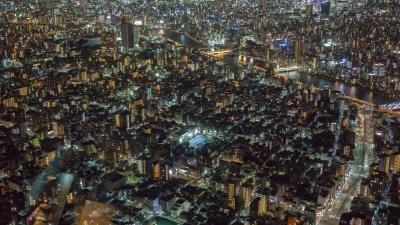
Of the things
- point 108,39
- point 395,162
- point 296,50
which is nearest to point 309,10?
point 296,50

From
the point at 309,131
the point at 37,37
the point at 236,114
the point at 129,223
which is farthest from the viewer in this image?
the point at 37,37

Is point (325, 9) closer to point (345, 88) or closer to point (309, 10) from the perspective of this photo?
point (309, 10)

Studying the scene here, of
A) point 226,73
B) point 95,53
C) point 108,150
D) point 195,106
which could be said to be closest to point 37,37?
point 95,53

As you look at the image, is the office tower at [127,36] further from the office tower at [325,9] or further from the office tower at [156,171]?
the office tower at [325,9]

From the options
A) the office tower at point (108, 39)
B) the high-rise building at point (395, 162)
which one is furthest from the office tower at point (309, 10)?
the high-rise building at point (395, 162)

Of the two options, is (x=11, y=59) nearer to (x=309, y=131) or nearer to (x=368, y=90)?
(x=309, y=131)

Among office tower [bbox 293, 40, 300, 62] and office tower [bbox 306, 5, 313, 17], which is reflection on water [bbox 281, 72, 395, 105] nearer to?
office tower [bbox 293, 40, 300, 62]

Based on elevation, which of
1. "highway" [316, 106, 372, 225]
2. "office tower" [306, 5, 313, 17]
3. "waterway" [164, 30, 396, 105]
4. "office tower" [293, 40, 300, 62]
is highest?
"office tower" [306, 5, 313, 17]

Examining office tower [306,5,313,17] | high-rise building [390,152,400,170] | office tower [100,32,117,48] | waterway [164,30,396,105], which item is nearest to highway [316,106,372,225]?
high-rise building [390,152,400,170]
